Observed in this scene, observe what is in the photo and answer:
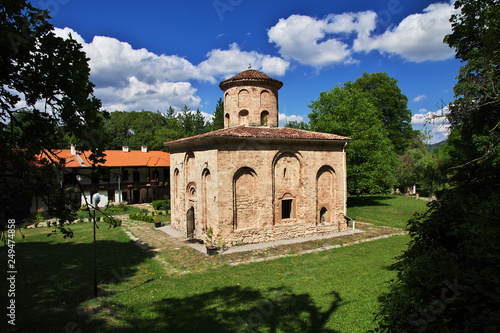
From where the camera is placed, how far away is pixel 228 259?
12.8 meters

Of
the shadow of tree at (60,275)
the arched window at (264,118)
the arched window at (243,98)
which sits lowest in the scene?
the shadow of tree at (60,275)

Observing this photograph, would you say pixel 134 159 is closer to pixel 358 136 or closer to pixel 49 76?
pixel 358 136

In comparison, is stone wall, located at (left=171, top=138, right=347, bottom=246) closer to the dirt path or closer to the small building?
the dirt path

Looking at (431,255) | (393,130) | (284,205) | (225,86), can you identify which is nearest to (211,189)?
(284,205)

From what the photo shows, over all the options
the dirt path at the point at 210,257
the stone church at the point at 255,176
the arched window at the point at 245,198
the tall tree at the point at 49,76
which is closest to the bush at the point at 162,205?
the stone church at the point at 255,176

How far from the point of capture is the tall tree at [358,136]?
24953 millimetres

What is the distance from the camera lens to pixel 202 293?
9.16 m

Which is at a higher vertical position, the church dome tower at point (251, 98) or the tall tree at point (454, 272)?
the church dome tower at point (251, 98)

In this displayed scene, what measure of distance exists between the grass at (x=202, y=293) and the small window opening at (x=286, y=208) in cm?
345

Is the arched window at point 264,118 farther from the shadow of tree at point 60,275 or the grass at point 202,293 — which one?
the shadow of tree at point 60,275

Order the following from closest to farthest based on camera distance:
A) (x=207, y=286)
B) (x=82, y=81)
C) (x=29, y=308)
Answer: (x=82, y=81) → (x=29, y=308) → (x=207, y=286)

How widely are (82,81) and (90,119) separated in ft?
1.87

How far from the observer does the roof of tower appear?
717 inches

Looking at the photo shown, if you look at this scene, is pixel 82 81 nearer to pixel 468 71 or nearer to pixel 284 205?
pixel 284 205
